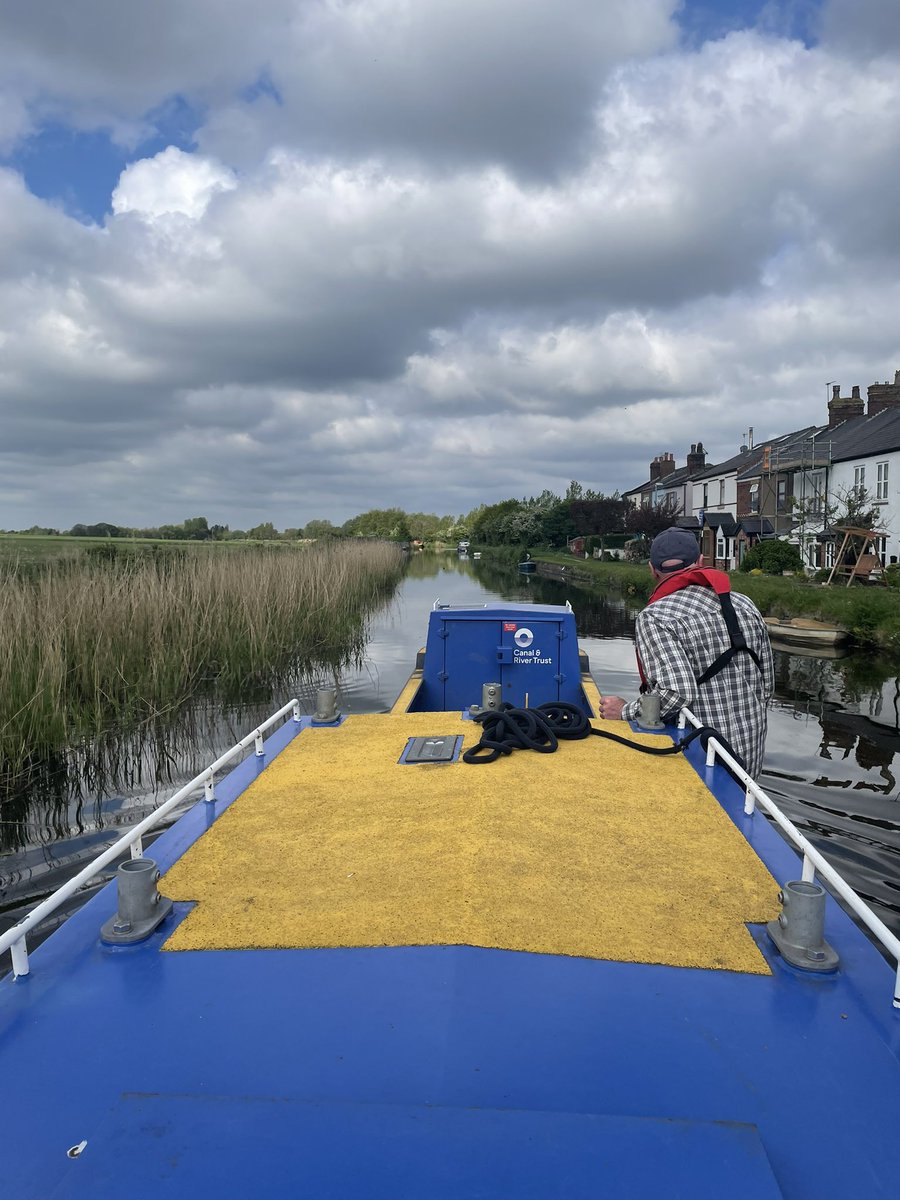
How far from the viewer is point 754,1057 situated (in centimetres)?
183

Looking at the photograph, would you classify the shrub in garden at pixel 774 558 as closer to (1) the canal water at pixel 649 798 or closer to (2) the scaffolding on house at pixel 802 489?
(2) the scaffolding on house at pixel 802 489

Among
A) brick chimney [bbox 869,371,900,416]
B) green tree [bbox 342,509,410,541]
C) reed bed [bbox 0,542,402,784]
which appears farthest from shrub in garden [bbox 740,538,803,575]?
green tree [bbox 342,509,410,541]

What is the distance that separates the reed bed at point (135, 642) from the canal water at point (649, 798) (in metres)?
0.40

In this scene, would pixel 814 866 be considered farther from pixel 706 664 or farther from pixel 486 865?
pixel 706 664

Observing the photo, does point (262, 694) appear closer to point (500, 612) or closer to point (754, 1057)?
point (500, 612)

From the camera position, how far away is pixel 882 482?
3106 cm

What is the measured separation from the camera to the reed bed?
7.22 m

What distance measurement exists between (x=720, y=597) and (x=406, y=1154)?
3.32 metres

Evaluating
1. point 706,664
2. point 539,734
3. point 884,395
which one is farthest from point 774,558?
point 539,734

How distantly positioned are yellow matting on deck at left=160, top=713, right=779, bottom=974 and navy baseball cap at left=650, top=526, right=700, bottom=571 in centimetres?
133

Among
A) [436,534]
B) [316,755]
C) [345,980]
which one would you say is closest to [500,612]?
[316,755]

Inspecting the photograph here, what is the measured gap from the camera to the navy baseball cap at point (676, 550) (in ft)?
14.4

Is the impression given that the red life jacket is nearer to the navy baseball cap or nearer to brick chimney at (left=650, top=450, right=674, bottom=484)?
the navy baseball cap

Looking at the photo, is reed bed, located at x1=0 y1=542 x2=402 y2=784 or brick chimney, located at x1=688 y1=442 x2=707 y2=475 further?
brick chimney, located at x1=688 y1=442 x2=707 y2=475
